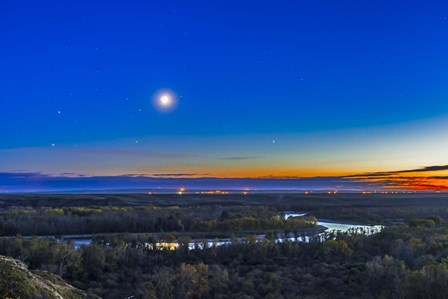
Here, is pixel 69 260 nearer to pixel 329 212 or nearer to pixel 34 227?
pixel 34 227

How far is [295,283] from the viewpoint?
17.9m

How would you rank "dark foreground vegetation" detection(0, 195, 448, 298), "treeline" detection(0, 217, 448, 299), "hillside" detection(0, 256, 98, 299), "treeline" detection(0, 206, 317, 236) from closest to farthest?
1. "hillside" detection(0, 256, 98, 299)
2. "treeline" detection(0, 217, 448, 299)
3. "dark foreground vegetation" detection(0, 195, 448, 298)
4. "treeline" detection(0, 206, 317, 236)

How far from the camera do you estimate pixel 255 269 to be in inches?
773

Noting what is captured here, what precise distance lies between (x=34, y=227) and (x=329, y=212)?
123 feet

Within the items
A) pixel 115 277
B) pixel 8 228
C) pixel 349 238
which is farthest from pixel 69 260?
pixel 8 228

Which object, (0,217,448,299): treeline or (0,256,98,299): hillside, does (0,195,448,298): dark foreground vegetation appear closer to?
(0,217,448,299): treeline

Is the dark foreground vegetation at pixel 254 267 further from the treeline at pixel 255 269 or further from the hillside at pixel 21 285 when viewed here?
the hillside at pixel 21 285

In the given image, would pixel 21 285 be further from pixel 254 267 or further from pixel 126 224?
pixel 126 224

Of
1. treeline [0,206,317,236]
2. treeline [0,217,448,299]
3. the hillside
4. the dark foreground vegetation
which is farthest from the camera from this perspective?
treeline [0,206,317,236]

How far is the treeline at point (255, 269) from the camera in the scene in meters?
15.3

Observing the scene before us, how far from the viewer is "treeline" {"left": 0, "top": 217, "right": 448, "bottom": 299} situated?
1527cm

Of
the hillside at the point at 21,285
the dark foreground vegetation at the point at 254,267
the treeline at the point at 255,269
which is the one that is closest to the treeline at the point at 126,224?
the dark foreground vegetation at the point at 254,267

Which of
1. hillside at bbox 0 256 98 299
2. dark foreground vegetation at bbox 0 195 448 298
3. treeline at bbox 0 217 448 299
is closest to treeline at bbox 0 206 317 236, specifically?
dark foreground vegetation at bbox 0 195 448 298

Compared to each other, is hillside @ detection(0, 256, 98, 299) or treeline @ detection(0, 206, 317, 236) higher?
hillside @ detection(0, 256, 98, 299)
